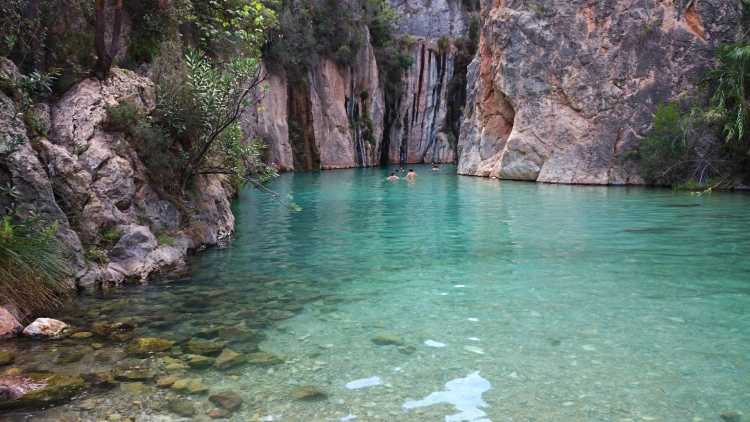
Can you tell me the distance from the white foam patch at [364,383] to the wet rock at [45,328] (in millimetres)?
3027

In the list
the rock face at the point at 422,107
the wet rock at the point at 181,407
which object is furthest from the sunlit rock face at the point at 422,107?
the wet rock at the point at 181,407

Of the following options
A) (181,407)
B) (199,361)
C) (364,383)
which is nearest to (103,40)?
(199,361)

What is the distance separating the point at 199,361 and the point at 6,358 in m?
1.57

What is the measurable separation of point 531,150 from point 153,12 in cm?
2047

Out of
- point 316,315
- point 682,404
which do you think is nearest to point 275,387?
point 316,315

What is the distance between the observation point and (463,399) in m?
4.39

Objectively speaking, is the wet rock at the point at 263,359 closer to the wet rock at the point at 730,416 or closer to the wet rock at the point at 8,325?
the wet rock at the point at 8,325

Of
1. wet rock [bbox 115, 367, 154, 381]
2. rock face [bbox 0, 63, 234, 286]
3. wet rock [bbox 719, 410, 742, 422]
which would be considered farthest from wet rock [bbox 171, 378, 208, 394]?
wet rock [bbox 719, 410, 742, 422]

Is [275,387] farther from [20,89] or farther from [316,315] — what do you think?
[20,89]

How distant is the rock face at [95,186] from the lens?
Answer: 6875 millimetres

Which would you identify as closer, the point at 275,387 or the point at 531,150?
the point at 275,387

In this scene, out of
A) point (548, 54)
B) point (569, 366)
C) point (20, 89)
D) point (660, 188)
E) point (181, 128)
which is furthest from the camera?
point (548, 54)

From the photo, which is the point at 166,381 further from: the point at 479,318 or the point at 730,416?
the point at 730,416

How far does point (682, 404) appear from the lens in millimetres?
4227
